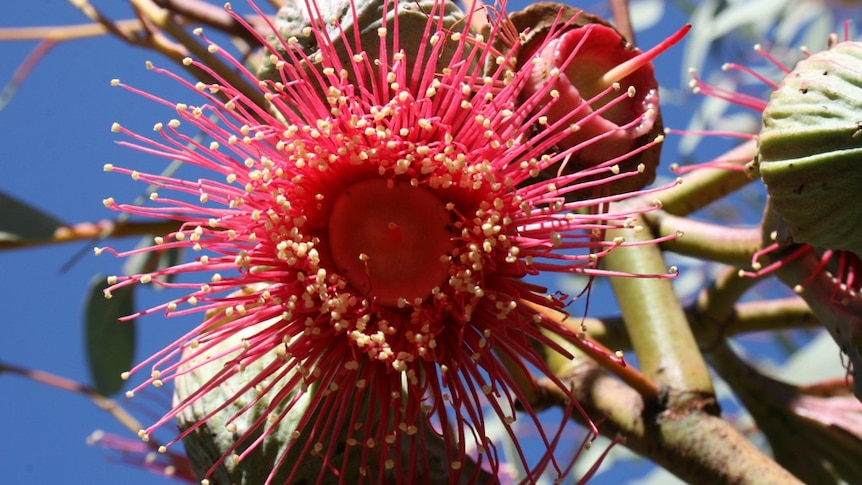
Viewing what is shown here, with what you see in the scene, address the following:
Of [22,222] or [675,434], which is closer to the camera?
[675,434]

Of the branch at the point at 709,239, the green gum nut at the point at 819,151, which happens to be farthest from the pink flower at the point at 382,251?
the branch at the point at 709,239

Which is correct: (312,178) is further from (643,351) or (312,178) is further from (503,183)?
(643,351)

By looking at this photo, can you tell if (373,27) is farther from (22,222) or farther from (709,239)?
(22,222)

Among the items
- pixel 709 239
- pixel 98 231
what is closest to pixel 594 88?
pixel 709 239

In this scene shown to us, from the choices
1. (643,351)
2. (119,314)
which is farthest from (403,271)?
(119,314)

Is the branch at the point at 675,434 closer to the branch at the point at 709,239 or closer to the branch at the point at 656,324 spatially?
the branch at the point at 656,324

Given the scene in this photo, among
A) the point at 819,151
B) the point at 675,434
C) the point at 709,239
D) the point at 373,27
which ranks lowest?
the point at 675,434
